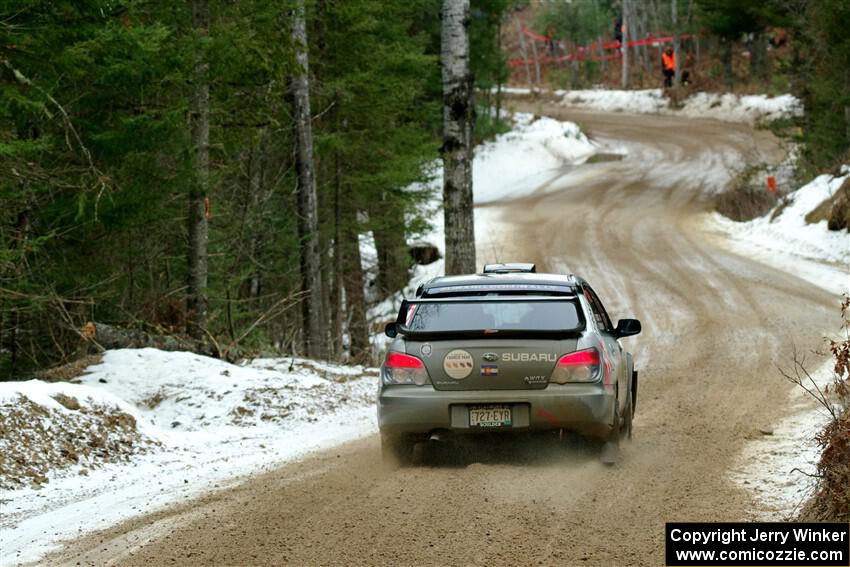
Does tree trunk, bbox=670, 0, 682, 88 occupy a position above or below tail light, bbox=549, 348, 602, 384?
above

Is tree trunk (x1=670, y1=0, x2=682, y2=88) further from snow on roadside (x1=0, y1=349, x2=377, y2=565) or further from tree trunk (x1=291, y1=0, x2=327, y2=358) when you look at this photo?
snow on roadside (x1=0, y1=349, x2=377, y2=565)

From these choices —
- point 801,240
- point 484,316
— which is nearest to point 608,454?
point 484,316

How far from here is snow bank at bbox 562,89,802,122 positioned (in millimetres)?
53906

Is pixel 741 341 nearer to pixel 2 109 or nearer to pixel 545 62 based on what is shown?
pixel 2 109

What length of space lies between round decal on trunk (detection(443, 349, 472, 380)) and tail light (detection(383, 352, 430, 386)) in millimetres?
207

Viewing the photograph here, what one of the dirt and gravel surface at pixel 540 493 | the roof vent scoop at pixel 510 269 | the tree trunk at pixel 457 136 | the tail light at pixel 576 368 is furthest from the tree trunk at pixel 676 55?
Answer: the tail light at pixel 576 368

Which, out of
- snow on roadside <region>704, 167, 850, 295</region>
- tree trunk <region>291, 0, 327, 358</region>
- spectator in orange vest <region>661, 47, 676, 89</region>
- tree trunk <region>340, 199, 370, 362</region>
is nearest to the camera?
tree trunk <region>291, 0, 327, 358</region>

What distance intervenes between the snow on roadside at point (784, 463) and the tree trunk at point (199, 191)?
306 inches

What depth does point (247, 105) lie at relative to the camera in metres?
17.2

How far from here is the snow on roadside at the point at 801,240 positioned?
76.4 ft

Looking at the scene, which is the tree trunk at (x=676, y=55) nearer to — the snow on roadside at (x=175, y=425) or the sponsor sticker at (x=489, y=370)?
the snow on roadside at (x=175, y=425)

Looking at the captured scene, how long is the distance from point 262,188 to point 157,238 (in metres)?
4.25

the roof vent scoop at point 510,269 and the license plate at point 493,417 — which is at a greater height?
the roof vent scoop at point 510,269

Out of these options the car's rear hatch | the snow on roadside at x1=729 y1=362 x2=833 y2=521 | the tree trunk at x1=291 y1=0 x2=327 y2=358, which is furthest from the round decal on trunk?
the tree trunk at x1=291 y1=0 x2=327 y2=358
